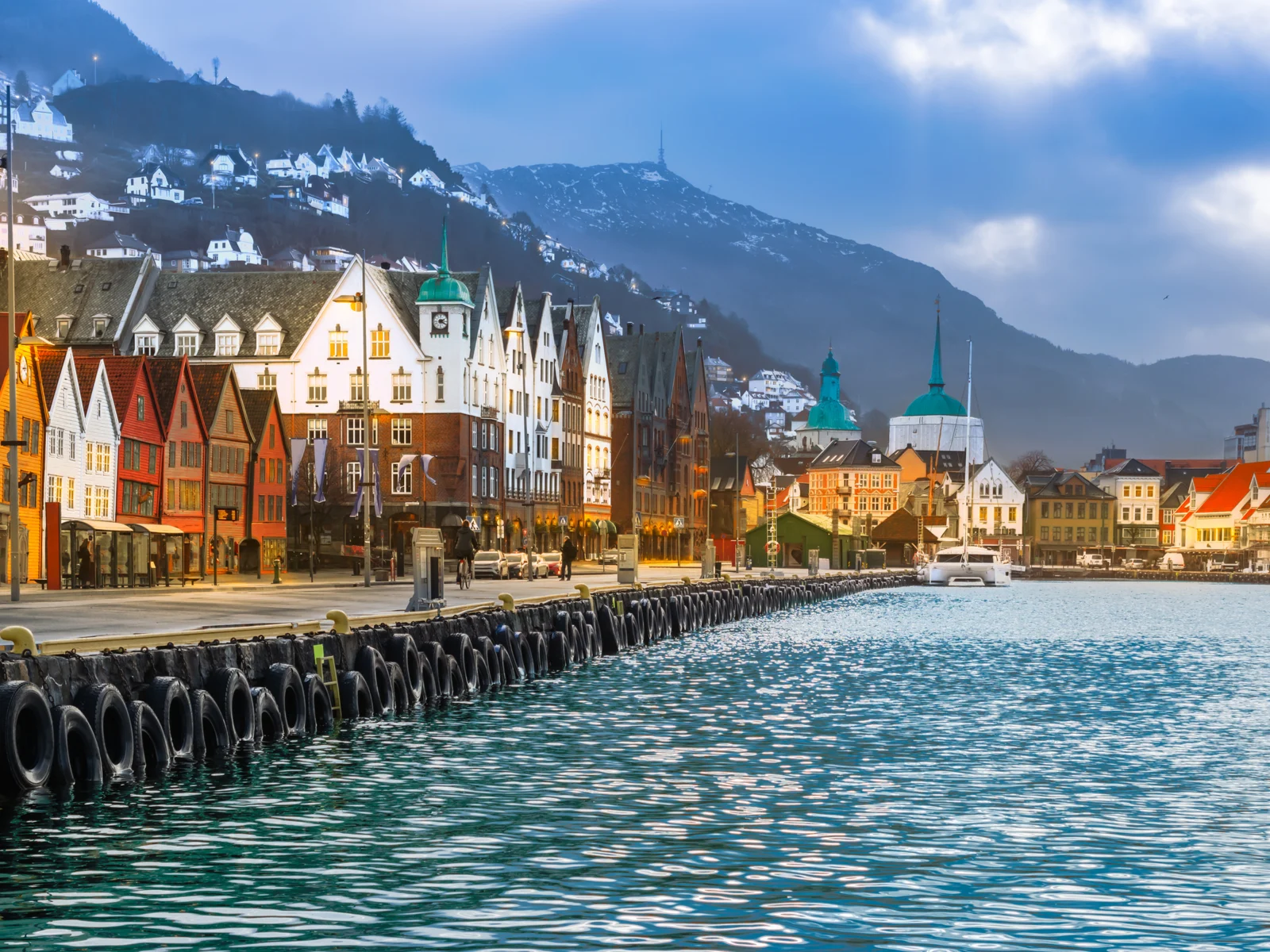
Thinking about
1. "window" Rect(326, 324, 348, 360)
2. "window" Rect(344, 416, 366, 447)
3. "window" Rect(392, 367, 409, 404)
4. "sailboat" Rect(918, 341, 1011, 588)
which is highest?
"window" Rect(326, 324, 348, 360)

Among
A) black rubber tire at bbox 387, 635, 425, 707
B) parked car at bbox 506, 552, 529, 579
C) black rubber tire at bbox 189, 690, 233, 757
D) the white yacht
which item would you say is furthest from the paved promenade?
the white yacht

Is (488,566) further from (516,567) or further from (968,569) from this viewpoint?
(968,569)

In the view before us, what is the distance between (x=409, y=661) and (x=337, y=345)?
86559mm

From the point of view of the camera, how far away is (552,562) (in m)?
113

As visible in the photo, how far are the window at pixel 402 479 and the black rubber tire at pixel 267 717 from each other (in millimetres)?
90179

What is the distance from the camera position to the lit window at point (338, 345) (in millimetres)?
123375

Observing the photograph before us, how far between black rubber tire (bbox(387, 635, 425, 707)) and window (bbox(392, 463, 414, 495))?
82150 millimetres

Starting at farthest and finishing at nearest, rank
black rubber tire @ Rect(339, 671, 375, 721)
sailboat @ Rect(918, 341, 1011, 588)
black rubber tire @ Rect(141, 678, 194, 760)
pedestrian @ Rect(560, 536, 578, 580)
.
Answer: sailboat @ Rect(918, 341, 1011, 588) < pedestrian @ Rect(560, 536, 578, 580) < black rubber tire @ Rect(339, 671, 375, 721) < black rubber tire @ Rect(141, 678, 194, 760)

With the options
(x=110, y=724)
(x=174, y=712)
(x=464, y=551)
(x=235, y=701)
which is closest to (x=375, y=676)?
(x=235, y=701)

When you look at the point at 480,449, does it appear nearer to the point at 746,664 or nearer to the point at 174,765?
the point at 746,664

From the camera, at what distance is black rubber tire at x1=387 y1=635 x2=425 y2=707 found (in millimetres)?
38969

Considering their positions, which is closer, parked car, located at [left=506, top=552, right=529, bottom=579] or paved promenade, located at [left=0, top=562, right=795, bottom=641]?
paved promenade, located at [left=0, top=562, right=795, bottom=641]

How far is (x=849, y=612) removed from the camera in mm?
101000

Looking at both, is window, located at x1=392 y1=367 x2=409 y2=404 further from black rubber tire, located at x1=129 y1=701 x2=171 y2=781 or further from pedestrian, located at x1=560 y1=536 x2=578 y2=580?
black rubber tire, located at x1=129 y1=701 x2=171 y2=781
